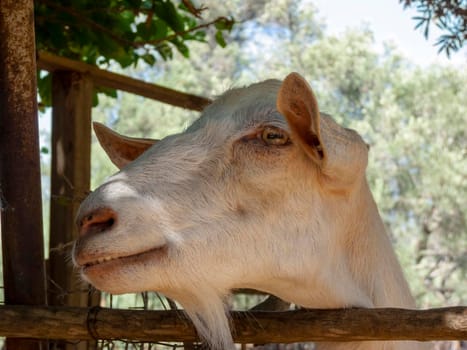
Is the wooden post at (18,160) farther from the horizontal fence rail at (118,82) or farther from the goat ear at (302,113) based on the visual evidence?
the goat ear at (302,113)

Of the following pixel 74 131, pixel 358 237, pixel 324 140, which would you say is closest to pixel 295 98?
pixel 324 140

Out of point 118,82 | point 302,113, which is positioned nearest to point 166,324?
point 302,113

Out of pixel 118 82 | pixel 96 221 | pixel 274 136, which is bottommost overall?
pixel 96 221

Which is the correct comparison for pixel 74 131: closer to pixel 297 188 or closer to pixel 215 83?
pixel 297 188

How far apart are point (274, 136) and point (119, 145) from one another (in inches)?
32.5

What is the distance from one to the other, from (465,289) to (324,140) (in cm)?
1681

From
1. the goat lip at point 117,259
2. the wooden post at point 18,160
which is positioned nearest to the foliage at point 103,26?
the wooden post at point 18,160

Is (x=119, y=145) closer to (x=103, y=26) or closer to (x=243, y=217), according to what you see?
(x=243, y=217)

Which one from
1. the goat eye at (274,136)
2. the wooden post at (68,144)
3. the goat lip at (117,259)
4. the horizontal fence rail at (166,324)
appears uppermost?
the wooden post at (68,144)

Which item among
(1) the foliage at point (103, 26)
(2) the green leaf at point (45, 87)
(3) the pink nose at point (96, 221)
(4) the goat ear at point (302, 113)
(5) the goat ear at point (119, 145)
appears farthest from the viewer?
(2) the green leaf at point (45, 87)

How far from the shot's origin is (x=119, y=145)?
314 cm

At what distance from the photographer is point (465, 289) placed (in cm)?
1817

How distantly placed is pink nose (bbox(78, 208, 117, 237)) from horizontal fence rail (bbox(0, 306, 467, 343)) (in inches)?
19.8

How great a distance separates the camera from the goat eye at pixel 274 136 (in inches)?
102
